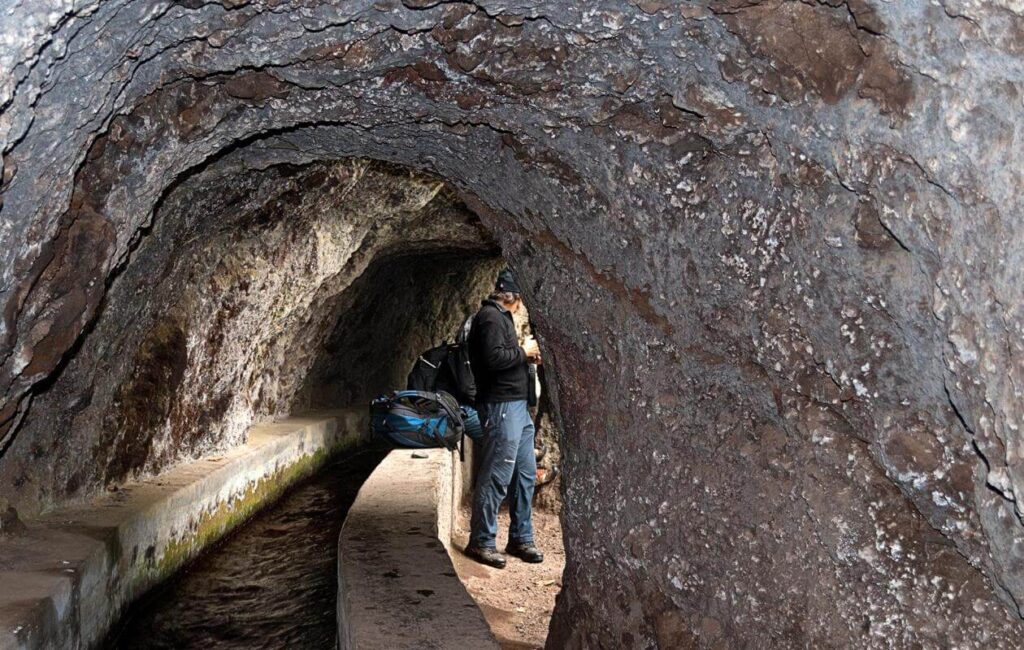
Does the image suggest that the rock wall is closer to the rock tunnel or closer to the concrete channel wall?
the rock tunnel

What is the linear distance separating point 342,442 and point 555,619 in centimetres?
784

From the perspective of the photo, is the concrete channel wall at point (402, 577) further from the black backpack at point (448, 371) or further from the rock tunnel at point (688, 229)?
the black backpack at point (448, 371)

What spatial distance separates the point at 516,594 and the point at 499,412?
1.26m

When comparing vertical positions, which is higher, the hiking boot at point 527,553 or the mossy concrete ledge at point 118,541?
the mossy concrete ledge at point 118,541

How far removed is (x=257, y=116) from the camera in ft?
10.7

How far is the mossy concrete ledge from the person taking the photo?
363cm

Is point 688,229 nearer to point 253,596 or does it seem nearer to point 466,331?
point 466,331

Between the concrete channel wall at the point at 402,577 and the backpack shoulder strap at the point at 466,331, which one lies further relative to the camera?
the backpack shoulder strap at the point at 466,331

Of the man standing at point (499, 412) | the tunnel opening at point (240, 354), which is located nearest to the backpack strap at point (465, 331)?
the man standing at point (499, 412)

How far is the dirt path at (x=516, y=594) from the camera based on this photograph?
556 centimetres

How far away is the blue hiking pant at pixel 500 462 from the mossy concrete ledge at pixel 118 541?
2000 mm

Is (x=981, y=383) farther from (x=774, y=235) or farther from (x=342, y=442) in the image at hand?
(x=342, y=442)

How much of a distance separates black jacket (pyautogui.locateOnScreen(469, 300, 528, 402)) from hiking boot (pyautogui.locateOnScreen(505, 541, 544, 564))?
1.41 meters

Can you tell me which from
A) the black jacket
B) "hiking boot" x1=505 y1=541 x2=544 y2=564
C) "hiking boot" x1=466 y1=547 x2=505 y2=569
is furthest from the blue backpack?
"hiking boot" x1=505 y1=541 x2=544 y2=564
